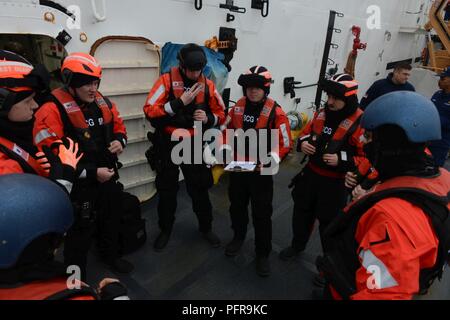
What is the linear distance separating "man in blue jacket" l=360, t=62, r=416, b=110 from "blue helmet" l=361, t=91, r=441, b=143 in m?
3.22

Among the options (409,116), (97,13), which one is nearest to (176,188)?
(97,13)

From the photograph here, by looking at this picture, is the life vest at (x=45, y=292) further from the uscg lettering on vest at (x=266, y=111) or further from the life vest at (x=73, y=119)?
the uscg lettering on vest at (x=266, y=111)

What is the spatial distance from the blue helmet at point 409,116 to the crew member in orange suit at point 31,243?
1.33 meters

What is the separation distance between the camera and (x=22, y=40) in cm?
316

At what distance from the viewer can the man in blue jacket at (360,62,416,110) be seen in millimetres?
4070

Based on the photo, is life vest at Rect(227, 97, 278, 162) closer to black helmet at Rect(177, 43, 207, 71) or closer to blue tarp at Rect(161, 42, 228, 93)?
black helmet at Rect(177, 43, 207, 71)

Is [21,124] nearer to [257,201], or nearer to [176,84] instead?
[176,84]

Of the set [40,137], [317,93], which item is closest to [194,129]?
Answer: [40,137]

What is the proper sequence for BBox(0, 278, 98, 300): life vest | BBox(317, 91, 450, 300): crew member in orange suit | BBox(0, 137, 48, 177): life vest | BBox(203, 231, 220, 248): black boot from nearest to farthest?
1. BBox(0, 278, 98, 300): life vest
2. BBox(317, 91, 450, 300): crew member in orange suit
3. BBox(0, 137, 48, 177): life vest
4. BBox(203, 231, 220, 248): black boot

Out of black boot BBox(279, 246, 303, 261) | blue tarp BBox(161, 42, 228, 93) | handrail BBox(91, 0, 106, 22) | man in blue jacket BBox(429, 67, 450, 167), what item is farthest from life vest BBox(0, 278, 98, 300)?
man in blue jacket BBox(429, 67, 450, 167)

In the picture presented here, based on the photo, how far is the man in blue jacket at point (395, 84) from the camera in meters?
4.07

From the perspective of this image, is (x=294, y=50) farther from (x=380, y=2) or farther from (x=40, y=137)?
(x=40, y=137)

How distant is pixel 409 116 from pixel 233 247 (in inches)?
88.1

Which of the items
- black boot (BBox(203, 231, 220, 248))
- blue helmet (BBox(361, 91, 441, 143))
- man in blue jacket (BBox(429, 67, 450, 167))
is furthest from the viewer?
man in blue jacket (BBox(429, 67, 450, 167))
